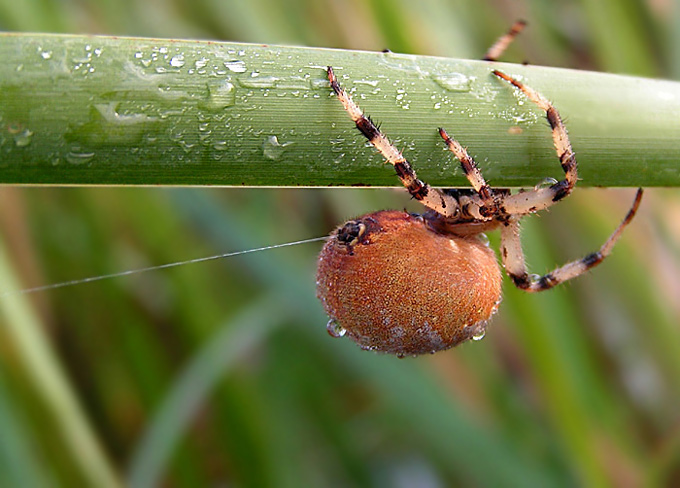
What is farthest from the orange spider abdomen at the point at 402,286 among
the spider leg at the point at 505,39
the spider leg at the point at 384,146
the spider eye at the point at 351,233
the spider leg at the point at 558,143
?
the spider leg at the point at 505,39

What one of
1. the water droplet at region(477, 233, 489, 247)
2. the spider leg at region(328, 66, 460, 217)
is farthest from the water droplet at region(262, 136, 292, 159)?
the water droplet at region(477, 233, 489, 247)

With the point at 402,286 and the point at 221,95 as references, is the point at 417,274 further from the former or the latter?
the point at 221,95

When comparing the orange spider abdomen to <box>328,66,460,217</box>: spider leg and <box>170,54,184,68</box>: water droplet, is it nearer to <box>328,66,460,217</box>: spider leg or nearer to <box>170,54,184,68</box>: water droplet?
<box>328,66,460,217</box>: spider leg

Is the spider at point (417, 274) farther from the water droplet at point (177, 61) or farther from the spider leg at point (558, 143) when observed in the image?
the water droplet at point (177, 61)

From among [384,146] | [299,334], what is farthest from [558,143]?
[299,334]

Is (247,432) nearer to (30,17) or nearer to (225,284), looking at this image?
(225,284)

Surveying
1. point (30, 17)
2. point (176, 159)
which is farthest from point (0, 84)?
point (30, 17)

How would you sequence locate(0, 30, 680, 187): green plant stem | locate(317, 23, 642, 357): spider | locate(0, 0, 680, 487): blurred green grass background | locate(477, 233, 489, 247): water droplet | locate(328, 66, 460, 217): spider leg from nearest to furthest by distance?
locate(0, 30, 680, 187): green plant stem
locate(328, 66, 460, 217): spider leg
locate(317, 23, 642, 357): spider
locate(477, 233, 489, 247): water droplet
locate(0, 0, 680, 487): blurred green grass background
